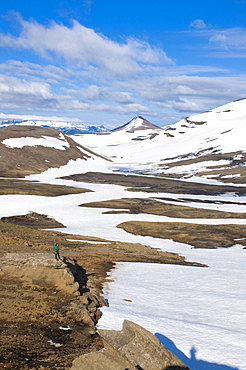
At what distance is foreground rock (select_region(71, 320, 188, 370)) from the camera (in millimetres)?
13125

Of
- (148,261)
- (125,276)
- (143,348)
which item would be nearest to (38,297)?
(143,348)

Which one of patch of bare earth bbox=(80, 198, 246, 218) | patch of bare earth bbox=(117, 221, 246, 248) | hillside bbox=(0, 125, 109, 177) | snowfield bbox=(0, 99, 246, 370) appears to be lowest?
snowfield bbox=(0, 99, 246, 370)

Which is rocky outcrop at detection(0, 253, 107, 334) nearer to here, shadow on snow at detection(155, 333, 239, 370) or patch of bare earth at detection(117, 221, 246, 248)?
shadow on snow at detection(155, 333, 239, 370)

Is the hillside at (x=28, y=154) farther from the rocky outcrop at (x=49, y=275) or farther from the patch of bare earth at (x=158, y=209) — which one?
the rocky outcrop at (x=49, y=275)

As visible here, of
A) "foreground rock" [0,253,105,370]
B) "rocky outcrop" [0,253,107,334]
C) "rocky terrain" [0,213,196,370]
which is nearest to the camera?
"rocky terrain" [0,213,196,370]

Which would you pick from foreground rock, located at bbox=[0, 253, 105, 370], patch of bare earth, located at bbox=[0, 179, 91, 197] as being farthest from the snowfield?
patch of bare earth, located at bbox=[0, 179, 91, 197]

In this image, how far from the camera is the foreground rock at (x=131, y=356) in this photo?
43.1ft

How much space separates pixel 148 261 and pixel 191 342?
19.8 metres

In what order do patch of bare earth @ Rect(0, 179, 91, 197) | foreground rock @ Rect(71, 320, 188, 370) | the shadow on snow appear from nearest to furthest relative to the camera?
foreground rock @ Rect(71, 320, 188, 370)
the shadow on snow
patch of bare earth @ Rect(0, 179, 91, 197)

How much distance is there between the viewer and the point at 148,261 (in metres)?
38.1

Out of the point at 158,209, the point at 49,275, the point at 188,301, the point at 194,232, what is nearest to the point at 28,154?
the point at 158,209

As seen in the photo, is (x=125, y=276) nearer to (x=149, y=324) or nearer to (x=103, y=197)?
(x=149, y=324)

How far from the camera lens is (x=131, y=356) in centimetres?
1369

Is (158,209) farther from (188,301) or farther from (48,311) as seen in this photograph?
(48,311)
